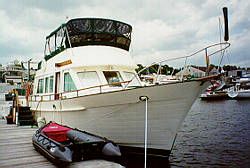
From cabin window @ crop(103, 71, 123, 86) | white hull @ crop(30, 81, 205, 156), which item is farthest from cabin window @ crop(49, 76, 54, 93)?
cabin window @ crop(103, 71, 123, 86)

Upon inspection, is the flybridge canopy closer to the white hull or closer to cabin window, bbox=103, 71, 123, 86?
→ cabin window, bbox=103, 71, 123, 86

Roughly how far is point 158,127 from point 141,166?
5.05 ft

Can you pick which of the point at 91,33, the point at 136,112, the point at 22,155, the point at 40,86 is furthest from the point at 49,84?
the point at 136,112

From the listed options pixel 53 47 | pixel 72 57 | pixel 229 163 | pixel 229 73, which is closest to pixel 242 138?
pixel 229 163

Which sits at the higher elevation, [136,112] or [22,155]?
[136,112]

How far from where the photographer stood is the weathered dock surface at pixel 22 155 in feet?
18.9

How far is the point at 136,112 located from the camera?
736 cm

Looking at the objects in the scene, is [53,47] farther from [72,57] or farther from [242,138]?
[242,138]

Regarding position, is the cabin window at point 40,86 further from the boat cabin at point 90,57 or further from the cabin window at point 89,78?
the cabin window at point 89,78

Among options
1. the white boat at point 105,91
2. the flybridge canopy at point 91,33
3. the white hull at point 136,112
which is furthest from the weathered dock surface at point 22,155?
the flybridge canopy at point 91,33

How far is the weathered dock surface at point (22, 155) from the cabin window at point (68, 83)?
228 cm

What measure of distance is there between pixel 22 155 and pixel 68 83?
3.30 meters

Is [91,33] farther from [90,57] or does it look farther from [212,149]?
[212,149]

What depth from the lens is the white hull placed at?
22.8 ft
